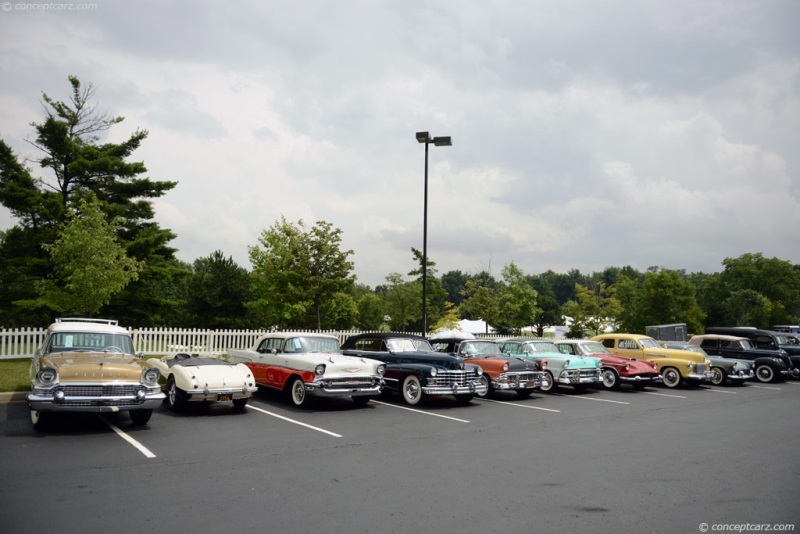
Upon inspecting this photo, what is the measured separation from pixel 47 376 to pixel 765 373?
23914mm

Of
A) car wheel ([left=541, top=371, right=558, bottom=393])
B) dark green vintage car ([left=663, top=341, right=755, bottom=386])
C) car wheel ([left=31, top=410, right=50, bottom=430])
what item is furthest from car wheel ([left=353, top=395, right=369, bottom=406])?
dark green vintage car ([left=663, top=341, right=755, bottom=386])

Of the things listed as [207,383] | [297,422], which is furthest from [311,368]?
[207,383]

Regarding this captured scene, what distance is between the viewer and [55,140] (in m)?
29.4

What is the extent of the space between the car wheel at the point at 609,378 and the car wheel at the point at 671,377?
2351mm

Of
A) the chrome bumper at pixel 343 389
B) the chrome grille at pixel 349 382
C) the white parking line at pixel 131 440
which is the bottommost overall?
the white parking line at pixel 131 440

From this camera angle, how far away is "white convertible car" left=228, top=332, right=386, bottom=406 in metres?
12.0

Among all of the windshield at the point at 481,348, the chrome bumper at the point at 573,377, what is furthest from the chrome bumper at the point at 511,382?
the chrome bumper at the point at 573,377

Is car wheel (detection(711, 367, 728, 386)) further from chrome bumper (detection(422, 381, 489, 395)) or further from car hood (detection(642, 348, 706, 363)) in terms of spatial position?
chrome bumper (detection(422, 381, 489, 395))

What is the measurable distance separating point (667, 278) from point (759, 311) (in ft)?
62.1

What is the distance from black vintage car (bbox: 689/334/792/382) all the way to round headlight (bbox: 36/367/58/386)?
A: 22758 millimetres

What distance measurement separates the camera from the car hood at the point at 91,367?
8828 mm

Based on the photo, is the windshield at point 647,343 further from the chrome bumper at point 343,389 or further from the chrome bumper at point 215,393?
the chrome bumper at point 215,393

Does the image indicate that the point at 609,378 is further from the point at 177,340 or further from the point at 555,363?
the point at 177,340

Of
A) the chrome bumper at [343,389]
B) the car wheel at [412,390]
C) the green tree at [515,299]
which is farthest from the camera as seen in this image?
the green tree at [515,299]
